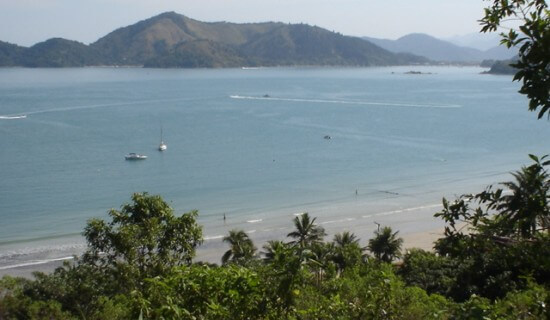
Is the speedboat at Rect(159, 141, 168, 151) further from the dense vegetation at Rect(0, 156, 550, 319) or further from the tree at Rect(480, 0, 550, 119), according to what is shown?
the tree at Rect(480, 0, 550, 119)

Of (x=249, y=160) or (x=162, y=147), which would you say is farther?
(x=162, y=147)

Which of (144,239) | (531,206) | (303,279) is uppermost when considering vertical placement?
(531,206)

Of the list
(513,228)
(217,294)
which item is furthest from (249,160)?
(513,228)

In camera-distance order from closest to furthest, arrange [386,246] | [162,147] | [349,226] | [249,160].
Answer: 1. [386,246]
2. [349,226]
3. [249,160]
4. [162,147]

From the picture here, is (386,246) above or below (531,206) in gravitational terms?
below

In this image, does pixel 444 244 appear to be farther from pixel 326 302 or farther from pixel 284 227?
pixel 284 227

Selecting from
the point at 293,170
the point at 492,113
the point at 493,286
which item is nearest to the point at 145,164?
the point at 293,170

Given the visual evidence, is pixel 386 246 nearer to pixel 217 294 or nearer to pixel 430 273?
pixel 430 273
